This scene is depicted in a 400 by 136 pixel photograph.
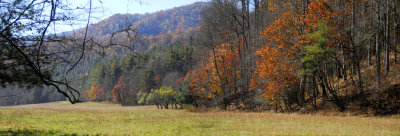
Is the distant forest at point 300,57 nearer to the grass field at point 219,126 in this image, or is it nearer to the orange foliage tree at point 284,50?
the orange foliage tree at point 284,50

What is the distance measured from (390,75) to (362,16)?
15.8 feet

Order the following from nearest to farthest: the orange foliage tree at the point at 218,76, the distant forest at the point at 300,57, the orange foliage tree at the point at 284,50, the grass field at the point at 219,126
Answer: the grass field at the point at 219,126 → the distant forest at the point at 300,57 → the orange foliage tree at the point at 284,50 → the orange foliage tree at the point at 218,76

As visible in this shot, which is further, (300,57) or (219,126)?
(300,57)

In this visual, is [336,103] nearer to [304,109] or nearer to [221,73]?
[304,109]

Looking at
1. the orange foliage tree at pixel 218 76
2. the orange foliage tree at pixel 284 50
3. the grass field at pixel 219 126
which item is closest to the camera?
Result: the grass field at pixel 219 126

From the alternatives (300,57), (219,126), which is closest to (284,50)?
(300,57)

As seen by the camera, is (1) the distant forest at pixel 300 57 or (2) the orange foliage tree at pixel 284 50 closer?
(1) the distant forest at pixel 300 57

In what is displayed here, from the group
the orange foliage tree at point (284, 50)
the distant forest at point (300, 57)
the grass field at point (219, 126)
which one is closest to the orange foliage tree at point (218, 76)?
the distant forest at point (300, 57)

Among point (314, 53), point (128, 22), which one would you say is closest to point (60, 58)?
point (128, 22)

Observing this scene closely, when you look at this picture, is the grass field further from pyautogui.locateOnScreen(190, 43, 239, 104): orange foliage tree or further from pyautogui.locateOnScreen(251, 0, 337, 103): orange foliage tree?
pyautogui.locateOnScreen(190, 43, 239, 104): orange foliage tree

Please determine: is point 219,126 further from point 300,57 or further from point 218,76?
point 218,76

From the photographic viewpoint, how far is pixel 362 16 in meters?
20.1

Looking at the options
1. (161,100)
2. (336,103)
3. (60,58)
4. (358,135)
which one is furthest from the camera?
(161,100)

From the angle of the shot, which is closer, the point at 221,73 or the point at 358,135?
the point at 358,135
